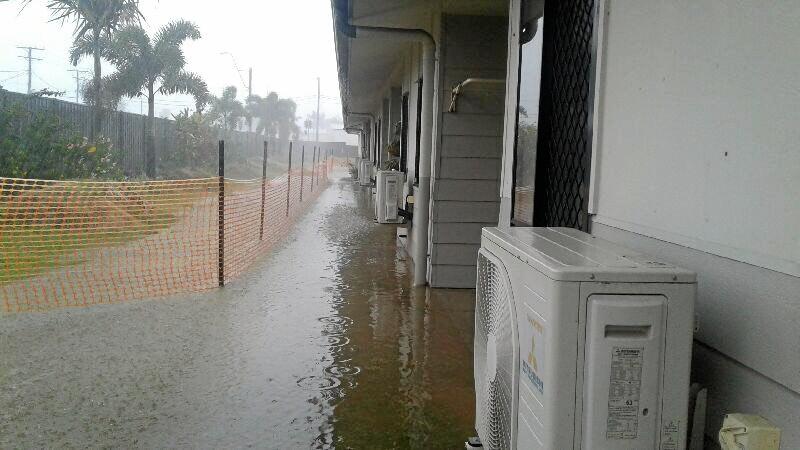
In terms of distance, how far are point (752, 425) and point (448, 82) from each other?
5815 millimetres

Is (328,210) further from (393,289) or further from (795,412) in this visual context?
(795,412)

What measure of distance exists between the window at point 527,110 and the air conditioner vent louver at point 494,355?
141 centimetres

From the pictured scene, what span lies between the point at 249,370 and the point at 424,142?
370 centimetres

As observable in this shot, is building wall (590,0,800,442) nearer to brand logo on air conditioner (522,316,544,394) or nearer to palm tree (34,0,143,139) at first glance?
brand logo on air conditioner (522,316,544,394)

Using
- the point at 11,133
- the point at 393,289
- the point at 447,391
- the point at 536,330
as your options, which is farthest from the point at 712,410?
the point at 11,133

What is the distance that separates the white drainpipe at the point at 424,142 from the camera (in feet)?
23.5

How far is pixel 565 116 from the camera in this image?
3.50 m

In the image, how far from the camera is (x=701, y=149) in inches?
79.0

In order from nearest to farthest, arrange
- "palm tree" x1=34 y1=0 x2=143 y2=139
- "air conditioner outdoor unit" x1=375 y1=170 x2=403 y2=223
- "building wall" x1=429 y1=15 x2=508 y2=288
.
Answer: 1. "building wall" x1=429 y1=15 x2=508 y2=288
2. "air conditioner outdoor unit" x1=375 y1=170 x2=403 y2=223
3. "palm tree" x1=34 y1=0 x2=143 y2=139

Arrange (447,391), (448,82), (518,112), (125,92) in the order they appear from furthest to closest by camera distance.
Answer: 1. (125,92)
2. (448,82)
3. (518,112)
4. (447,391)

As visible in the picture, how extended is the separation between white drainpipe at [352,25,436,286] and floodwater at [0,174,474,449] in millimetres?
436

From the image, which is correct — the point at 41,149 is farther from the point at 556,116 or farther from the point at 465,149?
the point at 556,116

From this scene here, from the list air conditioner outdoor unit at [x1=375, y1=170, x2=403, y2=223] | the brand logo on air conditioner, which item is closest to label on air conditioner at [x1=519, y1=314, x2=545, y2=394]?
the brand logo on air conditioner

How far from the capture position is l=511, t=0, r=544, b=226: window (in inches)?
155
